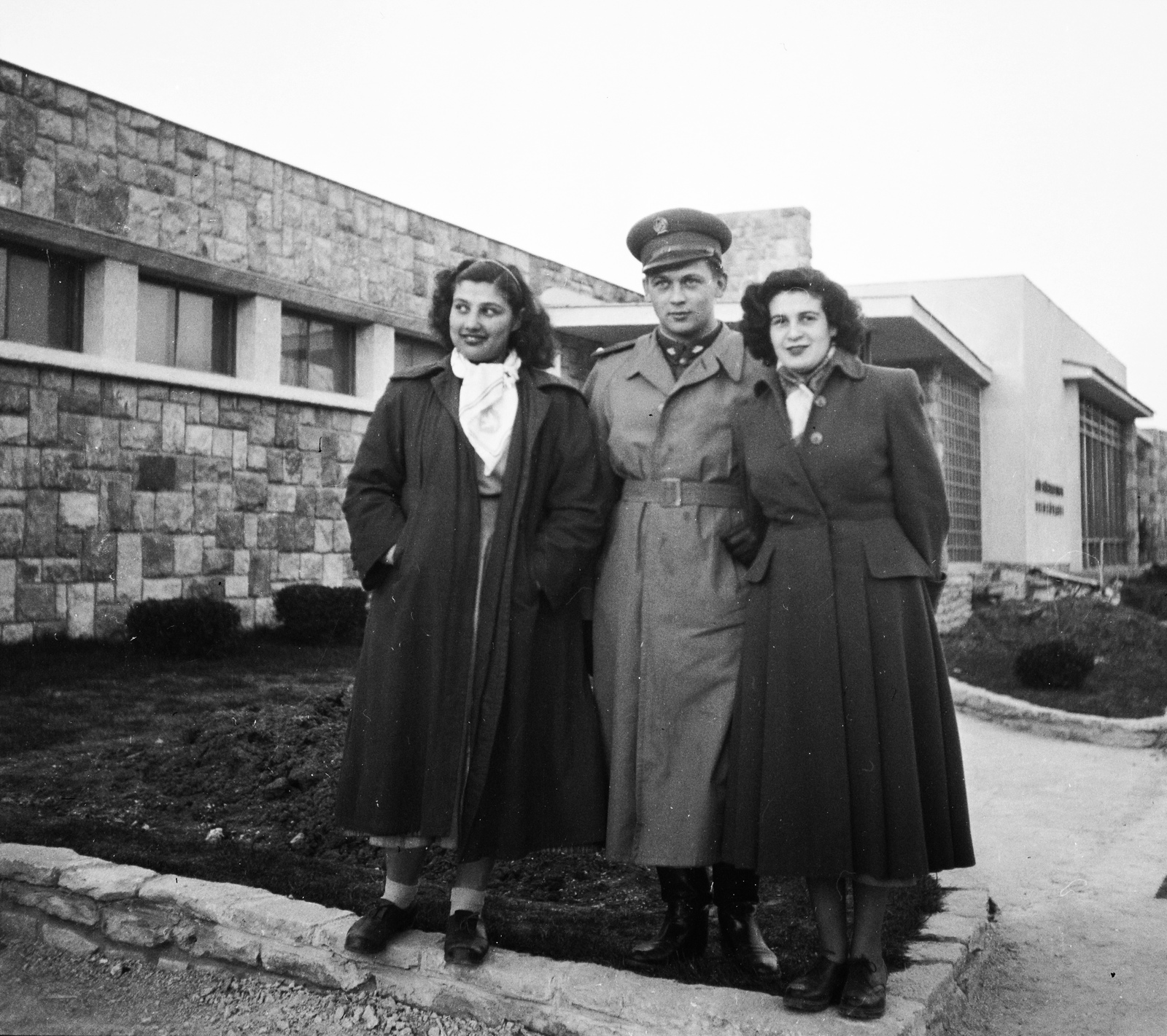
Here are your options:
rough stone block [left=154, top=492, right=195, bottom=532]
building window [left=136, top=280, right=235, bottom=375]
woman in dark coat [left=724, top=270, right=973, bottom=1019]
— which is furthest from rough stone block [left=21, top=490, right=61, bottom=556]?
woman in dark coat [left=724, top=270, right=973, bottom=1019]

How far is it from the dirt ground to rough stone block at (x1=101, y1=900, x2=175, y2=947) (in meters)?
7.72

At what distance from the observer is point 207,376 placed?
10.7 metres

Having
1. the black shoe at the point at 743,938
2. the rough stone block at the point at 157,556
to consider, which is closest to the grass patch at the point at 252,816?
the black shoe at the point at 743,938

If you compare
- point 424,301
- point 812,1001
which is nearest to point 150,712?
point 812,1001

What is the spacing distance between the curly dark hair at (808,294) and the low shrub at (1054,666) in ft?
25.2

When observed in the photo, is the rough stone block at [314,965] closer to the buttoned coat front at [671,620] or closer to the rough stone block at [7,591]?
the buttoned coat front at [671,620]

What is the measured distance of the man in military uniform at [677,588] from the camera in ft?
11.0

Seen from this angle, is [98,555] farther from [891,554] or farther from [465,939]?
[891,554]

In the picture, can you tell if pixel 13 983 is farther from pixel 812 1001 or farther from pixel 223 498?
pixel 223 498

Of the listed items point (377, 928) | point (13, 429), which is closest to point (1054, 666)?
point (377, 928)

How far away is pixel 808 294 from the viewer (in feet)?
10.8

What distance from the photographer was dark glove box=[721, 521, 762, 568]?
3.37m

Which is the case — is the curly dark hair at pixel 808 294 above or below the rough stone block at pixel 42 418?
below

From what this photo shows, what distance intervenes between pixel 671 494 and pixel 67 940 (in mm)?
2650
